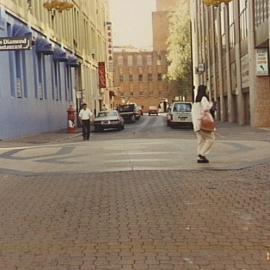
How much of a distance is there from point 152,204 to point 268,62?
2465 centimetres

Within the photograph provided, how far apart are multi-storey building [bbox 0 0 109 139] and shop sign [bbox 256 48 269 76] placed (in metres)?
11.1

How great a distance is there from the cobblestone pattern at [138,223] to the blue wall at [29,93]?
56.3 ft

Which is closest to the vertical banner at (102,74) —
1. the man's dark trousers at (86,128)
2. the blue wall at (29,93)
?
the blue wall at (29,93)

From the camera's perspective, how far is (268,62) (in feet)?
107

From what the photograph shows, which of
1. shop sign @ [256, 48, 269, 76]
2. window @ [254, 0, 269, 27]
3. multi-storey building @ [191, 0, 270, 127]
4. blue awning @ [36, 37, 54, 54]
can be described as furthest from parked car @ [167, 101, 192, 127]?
blue awning @ [36, 37, 54, 54]

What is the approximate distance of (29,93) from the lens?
110 feet

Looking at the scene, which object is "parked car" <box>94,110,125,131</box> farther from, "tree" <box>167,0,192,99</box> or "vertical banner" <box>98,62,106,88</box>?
"vertical banner" <box>98,62,106,88</box>

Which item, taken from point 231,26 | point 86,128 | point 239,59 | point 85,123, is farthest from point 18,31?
point 231,26

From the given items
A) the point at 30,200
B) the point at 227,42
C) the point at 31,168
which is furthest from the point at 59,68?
the point at 30,200

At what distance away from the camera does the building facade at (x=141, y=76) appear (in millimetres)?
123256

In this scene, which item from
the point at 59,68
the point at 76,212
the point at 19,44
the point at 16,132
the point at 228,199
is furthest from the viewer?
the point at 59,68

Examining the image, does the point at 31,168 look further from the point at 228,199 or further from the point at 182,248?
the point at 182,248

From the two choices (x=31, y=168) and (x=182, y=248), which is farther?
(x=31, y=168)

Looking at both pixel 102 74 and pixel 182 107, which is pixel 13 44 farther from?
pixel 102 74
